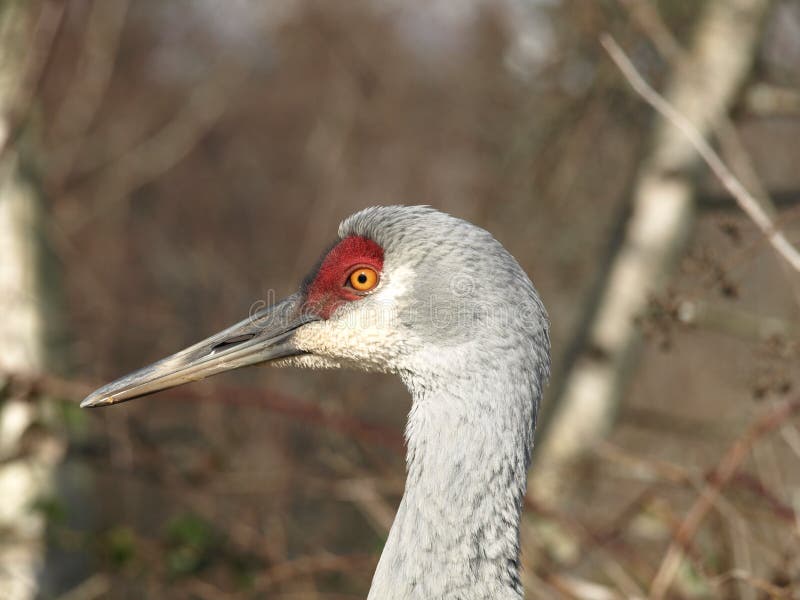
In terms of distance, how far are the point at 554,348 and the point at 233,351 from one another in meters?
5.99

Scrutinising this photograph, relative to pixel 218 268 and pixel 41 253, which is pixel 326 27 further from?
pixel 41 253

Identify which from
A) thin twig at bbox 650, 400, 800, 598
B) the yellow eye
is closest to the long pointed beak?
the yellow eye

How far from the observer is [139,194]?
1056cm

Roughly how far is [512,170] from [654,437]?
3033mm

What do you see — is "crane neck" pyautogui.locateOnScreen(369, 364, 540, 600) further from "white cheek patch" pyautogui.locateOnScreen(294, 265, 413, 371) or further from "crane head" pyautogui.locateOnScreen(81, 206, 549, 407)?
"white cheek patch" pyautogui.locateOnScreen(294, 265, 413, 371)

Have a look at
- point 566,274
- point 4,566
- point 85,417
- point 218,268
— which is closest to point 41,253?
point 85,417

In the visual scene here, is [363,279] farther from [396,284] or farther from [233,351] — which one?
[233,351]

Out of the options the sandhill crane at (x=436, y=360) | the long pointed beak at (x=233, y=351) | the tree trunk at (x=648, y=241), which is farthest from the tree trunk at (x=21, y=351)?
the tree trunk at (x=648, y=241)

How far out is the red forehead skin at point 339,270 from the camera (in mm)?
2252

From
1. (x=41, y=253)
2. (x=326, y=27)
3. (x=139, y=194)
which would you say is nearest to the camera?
(x=41, y=253)

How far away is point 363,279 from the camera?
7.43ft

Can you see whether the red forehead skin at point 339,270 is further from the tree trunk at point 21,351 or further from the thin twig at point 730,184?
the tree trunk at point 21,351

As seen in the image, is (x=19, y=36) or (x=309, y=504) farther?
(x=309, y=504)

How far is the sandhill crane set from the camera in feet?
6.55
